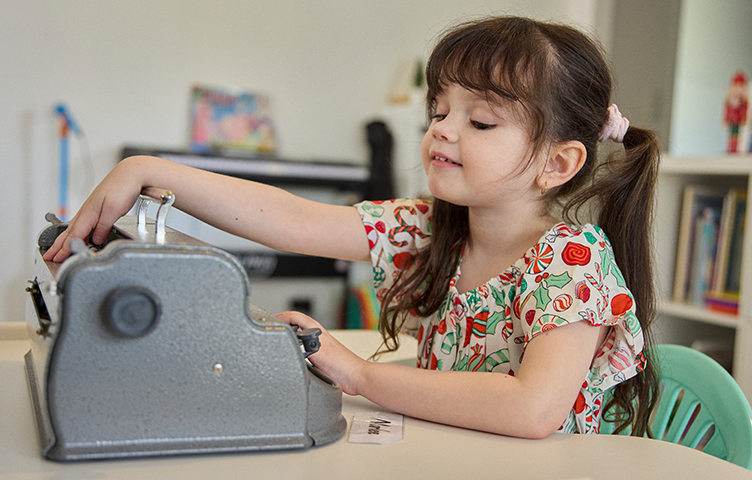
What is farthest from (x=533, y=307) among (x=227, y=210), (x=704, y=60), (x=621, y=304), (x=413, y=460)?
(x=704, y=60)

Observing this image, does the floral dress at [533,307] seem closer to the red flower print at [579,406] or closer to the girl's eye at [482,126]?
the red flower print at [579,406]

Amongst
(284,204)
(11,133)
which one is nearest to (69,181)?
(11,133)

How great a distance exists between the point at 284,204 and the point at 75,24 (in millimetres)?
2509

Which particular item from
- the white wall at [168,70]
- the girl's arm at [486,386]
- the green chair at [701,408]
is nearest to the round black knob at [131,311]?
the girl's arm at [486,386]

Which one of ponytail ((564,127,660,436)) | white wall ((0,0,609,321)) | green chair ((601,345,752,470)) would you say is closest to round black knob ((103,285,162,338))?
ponytail ((564,127,660,436))

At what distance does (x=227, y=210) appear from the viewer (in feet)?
3.23

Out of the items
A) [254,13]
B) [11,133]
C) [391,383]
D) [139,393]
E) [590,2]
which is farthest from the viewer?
[590,2]

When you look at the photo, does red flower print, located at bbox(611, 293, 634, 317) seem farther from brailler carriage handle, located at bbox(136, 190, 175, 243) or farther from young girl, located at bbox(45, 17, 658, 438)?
brailler carriage handle, located at bbox(136, 190, 175, 243)

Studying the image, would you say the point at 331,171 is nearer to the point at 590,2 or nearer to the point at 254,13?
the point at 254,13

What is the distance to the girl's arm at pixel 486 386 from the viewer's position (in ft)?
2.35

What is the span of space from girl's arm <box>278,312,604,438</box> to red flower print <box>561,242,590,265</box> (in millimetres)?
104

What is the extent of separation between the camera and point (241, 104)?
341 centimetres

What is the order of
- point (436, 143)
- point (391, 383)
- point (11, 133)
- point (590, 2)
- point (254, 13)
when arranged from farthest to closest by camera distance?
1. point (590, 2)
2. point (254, 13)
3. point (11, 133)
4. point (436, 143)
5. point (391, 383)

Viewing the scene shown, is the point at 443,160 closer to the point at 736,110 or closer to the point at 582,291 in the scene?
the point at 582,291
